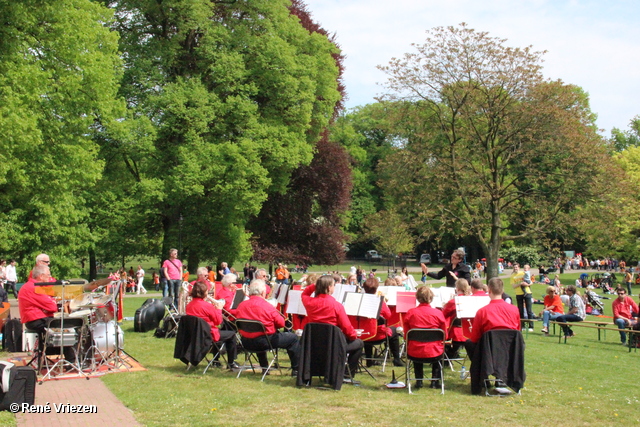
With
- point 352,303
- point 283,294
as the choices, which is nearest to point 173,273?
point 283,294

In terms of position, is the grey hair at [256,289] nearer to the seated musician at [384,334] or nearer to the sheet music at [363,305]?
the sheet music at [363,305]

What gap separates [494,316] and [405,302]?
94.1 inches

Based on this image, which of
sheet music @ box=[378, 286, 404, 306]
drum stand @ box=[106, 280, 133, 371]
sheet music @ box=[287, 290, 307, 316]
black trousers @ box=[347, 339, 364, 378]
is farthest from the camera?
sheet music @ box=[378, 286, 404, 306]

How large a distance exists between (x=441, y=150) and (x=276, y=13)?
9.99 metres

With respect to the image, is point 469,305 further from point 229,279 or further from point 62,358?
point 62,358

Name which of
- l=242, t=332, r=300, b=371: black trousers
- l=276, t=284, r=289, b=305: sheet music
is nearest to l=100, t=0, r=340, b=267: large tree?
l=276, t=284, r=289, b=305: sheet music

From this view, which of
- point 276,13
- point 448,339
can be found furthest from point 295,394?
point 276,13

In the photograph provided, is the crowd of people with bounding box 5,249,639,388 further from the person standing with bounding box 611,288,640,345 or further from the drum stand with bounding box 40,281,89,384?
the person standing with bounding box 611,288,640,345

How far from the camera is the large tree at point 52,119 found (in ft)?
56.2

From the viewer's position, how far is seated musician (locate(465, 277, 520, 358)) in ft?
28.1

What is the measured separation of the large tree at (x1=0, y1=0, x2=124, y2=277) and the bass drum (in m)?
8.20

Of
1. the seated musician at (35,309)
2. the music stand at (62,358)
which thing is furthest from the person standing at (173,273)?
the seated musician at (35,309)

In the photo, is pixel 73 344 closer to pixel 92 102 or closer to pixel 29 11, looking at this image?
pixel 29 11

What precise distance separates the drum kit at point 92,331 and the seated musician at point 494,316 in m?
5.51
